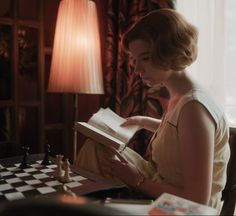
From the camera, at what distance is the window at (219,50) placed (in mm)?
1499

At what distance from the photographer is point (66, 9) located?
1596mm

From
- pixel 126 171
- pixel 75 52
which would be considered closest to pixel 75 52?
pixel 75 52

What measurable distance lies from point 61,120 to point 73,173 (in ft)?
2.82

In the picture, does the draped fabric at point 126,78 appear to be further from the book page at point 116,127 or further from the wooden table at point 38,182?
the wooden table at point 38,182

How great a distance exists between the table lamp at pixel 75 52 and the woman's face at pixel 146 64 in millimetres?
483

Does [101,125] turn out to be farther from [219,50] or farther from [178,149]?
[219,50]

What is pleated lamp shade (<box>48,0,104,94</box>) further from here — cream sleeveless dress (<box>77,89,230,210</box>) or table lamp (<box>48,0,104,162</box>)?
cream sleeveless dress (<box>77,89,230,210</box>)

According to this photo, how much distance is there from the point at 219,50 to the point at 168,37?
0.59 metres

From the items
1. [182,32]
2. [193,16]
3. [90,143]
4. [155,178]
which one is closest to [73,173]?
[90,143]

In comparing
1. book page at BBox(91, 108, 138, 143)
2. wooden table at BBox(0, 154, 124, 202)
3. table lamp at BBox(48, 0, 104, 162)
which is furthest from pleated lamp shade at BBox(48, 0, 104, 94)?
wooden table at BBox(0, 154, 124, 202)

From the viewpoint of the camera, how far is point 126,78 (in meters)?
1.90

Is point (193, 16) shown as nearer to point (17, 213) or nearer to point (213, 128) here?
point (213, 128)

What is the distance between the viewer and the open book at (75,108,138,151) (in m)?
1.19

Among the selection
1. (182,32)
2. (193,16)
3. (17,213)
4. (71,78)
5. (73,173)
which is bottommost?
(73,173)
